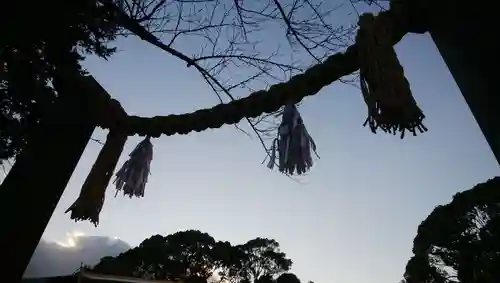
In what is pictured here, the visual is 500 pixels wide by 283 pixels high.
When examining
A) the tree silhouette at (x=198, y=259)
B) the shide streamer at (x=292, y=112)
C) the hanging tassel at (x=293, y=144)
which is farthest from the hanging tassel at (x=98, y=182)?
the tree silhouette at (x=198, y=259)

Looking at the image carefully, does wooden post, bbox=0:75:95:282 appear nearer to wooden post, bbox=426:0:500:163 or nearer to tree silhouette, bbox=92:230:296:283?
wooden post, bbox=426:0:500:163

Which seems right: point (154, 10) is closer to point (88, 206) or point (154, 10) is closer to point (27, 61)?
point (27, 61)

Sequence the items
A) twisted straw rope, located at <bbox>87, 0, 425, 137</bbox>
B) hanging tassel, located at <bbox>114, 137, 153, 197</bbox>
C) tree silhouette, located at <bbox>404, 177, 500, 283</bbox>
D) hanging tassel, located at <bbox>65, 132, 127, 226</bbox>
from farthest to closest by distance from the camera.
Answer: tree silhouette, located at <bbox>404, 177, 500, 283</bbox> → hanging tassel, located at <bbox>114, 137, 153, 197</bbox> → hanging tassel, located at <bbox>65, 132, 127, 226</bbox> → twisted straw rope, located at <bbox>87, 0, 425, 137</bbox>

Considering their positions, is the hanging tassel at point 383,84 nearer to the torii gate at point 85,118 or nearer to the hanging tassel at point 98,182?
the torii gate at point 85,118

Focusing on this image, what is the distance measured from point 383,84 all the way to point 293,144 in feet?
2.18

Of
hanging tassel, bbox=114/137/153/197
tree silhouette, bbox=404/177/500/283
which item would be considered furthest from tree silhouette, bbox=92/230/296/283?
hanging tassel, bbox=114/137/153/197

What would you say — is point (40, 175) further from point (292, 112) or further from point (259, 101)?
point (292, 112)

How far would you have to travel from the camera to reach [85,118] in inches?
97.3

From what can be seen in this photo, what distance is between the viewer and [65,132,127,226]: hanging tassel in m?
2.37

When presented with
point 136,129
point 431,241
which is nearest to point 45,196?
point 136,129

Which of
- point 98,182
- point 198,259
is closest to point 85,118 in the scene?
point 98,182

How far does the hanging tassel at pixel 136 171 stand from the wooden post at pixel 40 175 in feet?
1.11

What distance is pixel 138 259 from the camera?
54.6 feet

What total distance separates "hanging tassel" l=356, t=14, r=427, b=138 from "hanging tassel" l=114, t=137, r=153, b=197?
1688 mm
